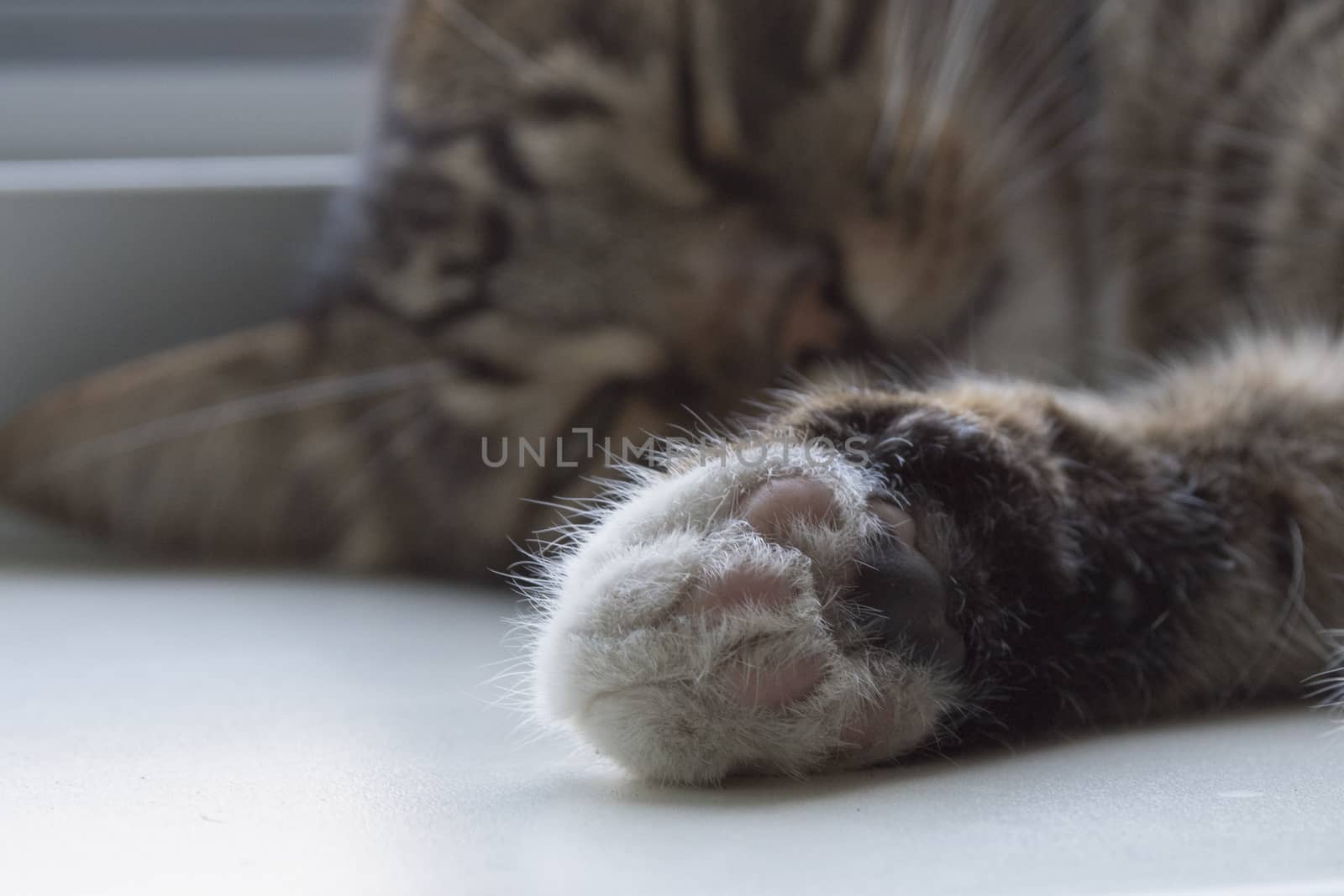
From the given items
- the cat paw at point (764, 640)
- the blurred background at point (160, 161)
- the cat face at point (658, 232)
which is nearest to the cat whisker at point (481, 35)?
the cat face at point (658, 232)

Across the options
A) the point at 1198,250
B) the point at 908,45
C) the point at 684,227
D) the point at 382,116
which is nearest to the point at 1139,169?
the point at 1198,250

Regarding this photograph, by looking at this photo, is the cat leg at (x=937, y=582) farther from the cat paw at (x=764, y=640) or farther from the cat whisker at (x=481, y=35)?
the cat whisker at (x=481, y=35)

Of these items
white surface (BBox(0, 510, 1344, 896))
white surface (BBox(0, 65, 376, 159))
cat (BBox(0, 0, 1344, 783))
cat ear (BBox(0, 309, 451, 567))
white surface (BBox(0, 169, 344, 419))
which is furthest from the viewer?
white surface (BBox(0, 65, 376, 159))

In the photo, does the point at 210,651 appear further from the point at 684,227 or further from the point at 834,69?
the point at 834,69

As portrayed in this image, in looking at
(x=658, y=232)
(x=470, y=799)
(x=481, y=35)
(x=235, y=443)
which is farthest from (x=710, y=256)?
(x=470, y=799)

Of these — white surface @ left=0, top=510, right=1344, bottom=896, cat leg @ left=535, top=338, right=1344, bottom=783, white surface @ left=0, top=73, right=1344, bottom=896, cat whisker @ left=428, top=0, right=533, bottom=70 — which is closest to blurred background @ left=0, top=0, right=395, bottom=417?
cat whisker @ left=428, top=0, right=533, bottom=70

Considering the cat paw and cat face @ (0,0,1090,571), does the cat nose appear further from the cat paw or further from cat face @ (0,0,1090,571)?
cat face @ (0,0,1090,571)
